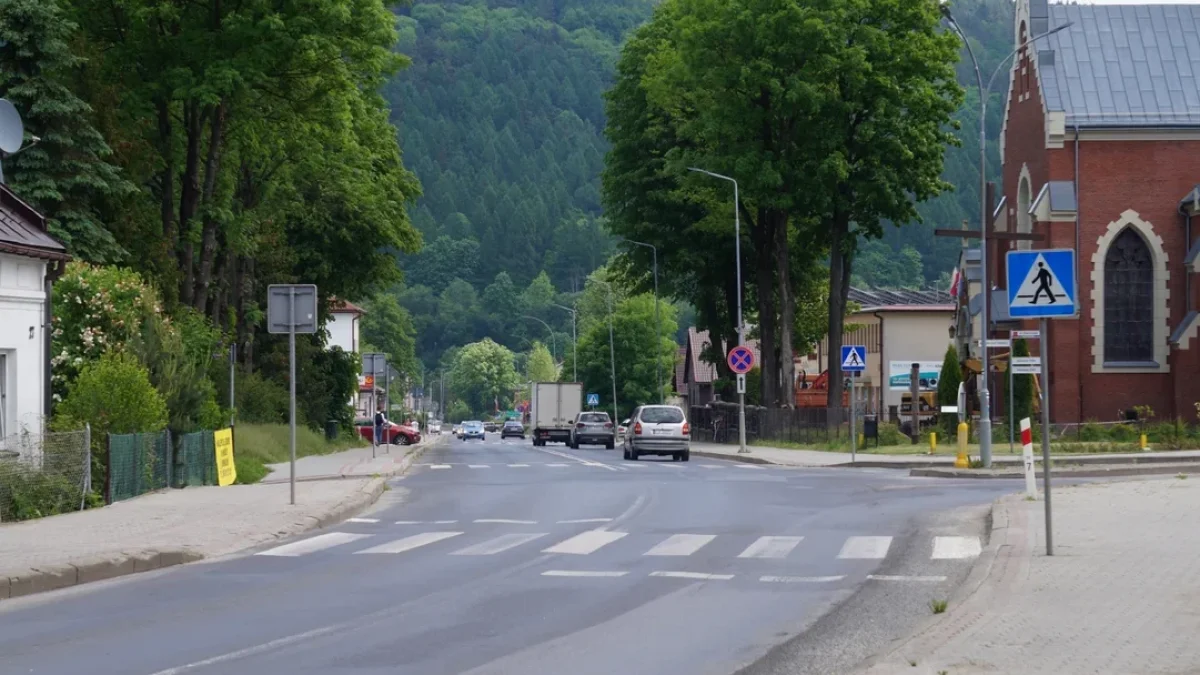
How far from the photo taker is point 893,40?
5216cm

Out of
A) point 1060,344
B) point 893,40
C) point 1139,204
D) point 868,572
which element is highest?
point 893,40

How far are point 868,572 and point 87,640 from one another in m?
7.18

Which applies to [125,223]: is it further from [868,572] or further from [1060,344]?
[1060,344]

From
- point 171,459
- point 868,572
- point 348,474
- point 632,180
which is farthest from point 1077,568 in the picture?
point 632,180

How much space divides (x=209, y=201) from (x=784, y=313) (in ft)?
78.4

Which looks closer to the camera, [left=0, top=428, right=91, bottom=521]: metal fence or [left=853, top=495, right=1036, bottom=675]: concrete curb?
[left=853, top=495, right=1036, bottom=675]: concrete curb

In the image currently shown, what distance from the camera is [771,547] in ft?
57.3

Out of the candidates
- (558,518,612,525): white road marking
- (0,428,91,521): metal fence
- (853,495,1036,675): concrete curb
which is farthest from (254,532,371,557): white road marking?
(853,495,1036,675): concrete curb

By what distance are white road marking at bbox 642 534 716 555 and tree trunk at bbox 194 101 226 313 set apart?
22.1 m

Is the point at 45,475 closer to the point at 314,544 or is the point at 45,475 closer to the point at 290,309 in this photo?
the point at 290,309

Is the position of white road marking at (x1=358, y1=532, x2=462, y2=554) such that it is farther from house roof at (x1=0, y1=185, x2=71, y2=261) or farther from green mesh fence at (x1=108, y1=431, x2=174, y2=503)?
house roof at (x1=0, y1=185, x2=71, y2=261)

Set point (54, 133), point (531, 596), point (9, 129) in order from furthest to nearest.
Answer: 1. point (54, 133)
2. point (9, 129)
3. point (531, 596)

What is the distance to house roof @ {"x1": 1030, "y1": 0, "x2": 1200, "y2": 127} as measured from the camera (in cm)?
5372

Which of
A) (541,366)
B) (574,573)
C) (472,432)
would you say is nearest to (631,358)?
(472,432)
